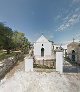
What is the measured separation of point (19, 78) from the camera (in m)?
21.3

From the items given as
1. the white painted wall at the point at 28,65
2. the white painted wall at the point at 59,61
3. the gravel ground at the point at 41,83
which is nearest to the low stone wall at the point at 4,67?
the gravel ground at the point at 41,83

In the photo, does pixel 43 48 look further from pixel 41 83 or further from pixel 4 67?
pixel 41 83

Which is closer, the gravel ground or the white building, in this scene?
the gravel ground

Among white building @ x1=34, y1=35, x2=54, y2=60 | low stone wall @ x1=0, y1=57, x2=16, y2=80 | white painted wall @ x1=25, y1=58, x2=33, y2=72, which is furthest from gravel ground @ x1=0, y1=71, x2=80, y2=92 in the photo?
white building @ x1=34, y1=35, x2=54, y2=60

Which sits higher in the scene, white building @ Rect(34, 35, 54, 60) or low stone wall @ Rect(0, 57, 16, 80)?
white building @ Rect(34, 35, 54, 60)

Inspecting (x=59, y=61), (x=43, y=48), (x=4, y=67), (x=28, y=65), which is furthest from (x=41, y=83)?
(x=43, y=48)

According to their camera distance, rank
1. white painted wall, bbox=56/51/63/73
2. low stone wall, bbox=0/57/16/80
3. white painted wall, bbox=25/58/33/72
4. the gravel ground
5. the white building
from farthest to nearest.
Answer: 1. the white building
2. low stone wall, bbox=0/57/16/80
3. white painted wall, bbox=25/58/33/72
4. white painted wall, bbox=56/51/63/73
5. the gravel ground

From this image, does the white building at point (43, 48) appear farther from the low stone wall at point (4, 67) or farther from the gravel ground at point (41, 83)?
the gravel ground at point (41, 83)

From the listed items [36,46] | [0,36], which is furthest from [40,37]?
[0,36]

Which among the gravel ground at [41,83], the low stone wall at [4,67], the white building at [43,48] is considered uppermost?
the white building at [43,48]

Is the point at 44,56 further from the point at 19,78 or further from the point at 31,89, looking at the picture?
the point at 31,89

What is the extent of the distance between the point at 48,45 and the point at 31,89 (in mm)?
16082

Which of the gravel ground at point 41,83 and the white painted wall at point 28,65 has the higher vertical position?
the white painted wall at point 28,65

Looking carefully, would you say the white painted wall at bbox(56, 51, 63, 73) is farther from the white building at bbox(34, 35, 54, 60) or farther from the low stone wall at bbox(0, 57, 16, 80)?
the white building at bbox(34, 35, 54, 60)
